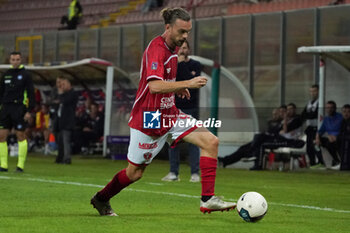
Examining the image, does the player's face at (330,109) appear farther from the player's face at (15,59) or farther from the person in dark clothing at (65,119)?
the player's face at (15,59)

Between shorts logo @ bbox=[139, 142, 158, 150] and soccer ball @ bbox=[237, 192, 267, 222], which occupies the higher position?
shorts logo @ bbox=[139, 142, 158, 150]

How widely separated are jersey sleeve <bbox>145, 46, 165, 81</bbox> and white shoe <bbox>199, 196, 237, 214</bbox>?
1143 millimetres

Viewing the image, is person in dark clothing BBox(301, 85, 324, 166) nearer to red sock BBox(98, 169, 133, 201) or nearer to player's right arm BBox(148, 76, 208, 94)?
red sock BBox(98, 169, 133, 201)

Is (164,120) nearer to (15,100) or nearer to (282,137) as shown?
(15,100)

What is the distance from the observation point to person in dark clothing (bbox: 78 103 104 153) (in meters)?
21.9

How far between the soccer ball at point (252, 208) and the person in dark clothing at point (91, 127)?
15.4 metres

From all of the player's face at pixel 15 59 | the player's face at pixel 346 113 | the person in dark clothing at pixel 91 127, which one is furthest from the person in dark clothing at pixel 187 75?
the person in dark clothing at pixel 91 127

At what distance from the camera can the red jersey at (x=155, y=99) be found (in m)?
6.66

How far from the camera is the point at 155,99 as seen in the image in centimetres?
676

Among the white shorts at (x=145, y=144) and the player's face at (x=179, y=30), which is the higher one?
the player's face at (x=179, y=30)

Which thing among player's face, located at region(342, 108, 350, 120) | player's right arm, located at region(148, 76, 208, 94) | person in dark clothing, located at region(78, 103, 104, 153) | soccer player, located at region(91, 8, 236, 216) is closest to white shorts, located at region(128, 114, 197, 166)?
soccer player, located at region(91, 8, 236, 216)

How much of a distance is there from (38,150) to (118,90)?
4785 millimetres

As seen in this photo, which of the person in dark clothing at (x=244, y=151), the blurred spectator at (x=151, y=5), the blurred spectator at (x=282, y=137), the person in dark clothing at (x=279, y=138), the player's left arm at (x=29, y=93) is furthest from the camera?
the blurred spectator at (x=151, y=5)

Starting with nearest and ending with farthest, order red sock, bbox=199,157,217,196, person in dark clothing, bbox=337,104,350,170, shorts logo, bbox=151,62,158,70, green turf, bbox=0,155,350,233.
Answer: green turf, bbox=0,155,350,233 → shorts logo, bbox=151,62,158,70 → red sock, bbox=199,157,217,196 → person in dark clothing, bbox=337,104,350,170
